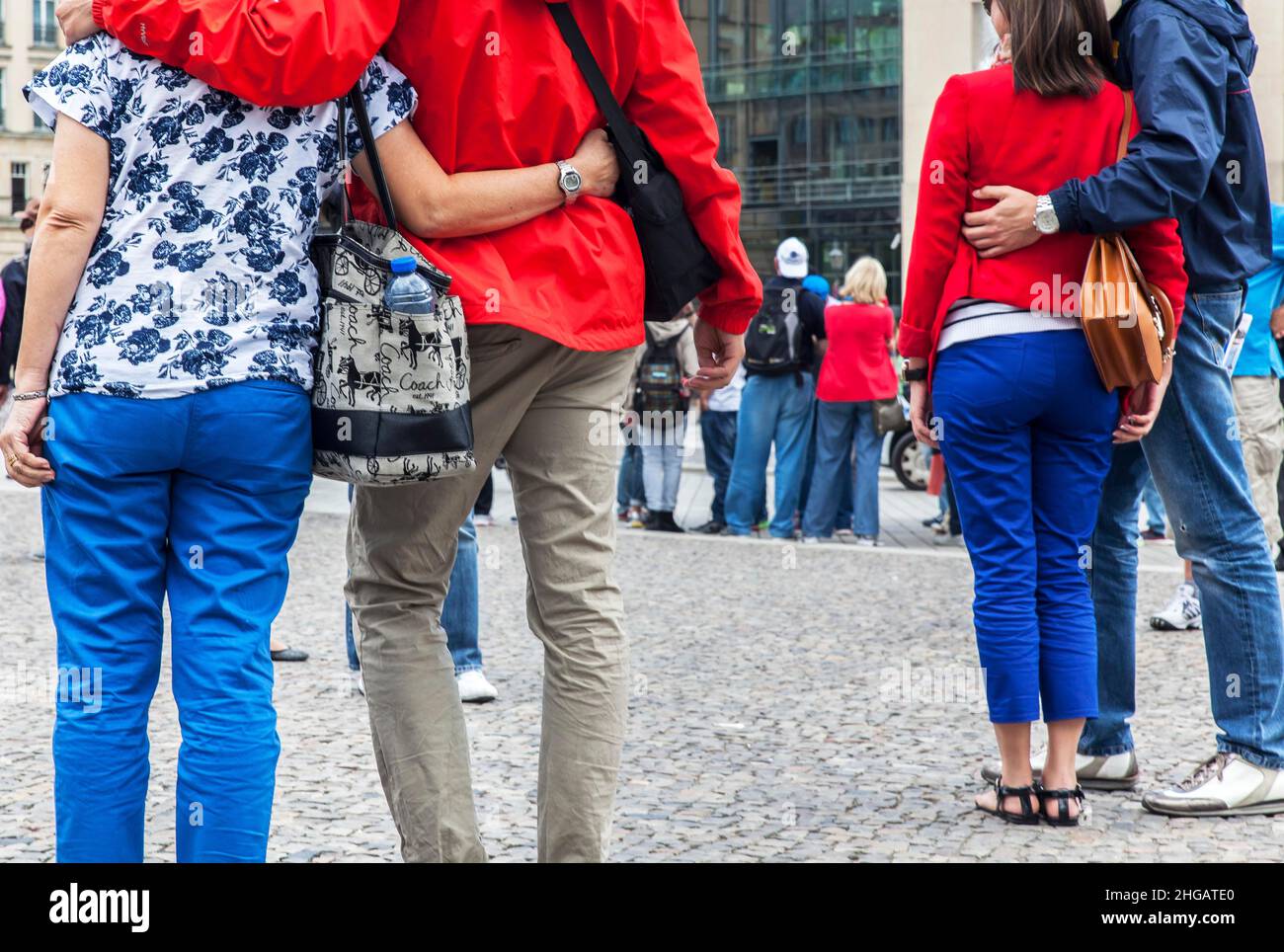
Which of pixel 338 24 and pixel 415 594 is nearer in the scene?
pixel 338 24

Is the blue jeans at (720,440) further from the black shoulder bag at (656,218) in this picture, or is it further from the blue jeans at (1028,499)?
the black shoulder bag at (656,218)

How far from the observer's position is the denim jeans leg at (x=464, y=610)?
5152mm

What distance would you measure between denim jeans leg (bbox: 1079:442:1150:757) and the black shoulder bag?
1.80 meters

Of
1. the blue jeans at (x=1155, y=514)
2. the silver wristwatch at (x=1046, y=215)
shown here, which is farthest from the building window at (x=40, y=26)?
the silver wristwatch at (x=1046, y=215)

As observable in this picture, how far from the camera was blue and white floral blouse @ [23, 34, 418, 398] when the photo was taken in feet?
8.48

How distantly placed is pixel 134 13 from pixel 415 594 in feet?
3.54

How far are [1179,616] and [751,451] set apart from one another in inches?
197

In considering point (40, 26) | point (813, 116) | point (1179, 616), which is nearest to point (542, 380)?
point (1179, 616)

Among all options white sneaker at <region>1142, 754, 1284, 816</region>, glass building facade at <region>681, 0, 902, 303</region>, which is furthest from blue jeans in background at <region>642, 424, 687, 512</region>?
glass building facade at <region>681, 0, 902, 303</region>

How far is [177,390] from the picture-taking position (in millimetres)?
2623

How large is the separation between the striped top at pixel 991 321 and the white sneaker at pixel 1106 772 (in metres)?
1.18
